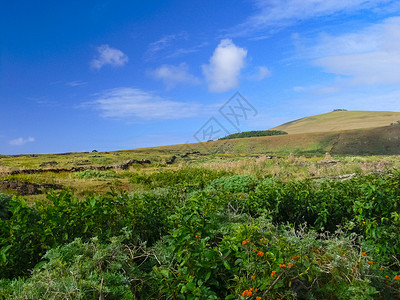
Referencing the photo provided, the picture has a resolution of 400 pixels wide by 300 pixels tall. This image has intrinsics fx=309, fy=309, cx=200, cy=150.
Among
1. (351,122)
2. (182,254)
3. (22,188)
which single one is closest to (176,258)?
(182,254)

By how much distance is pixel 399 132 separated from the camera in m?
39.2

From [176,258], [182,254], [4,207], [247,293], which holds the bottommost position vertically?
[247,293]

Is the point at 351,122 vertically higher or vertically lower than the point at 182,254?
higher

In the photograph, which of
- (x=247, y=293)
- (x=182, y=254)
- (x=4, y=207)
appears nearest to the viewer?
(x=247, y=293)

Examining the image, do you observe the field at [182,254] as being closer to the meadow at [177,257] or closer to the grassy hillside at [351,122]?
the meadow at [177,257]

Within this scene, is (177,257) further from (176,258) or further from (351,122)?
(351,122)

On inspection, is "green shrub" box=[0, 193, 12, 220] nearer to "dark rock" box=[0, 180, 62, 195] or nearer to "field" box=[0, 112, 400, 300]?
"field" box=[0, 112, 400, 300]

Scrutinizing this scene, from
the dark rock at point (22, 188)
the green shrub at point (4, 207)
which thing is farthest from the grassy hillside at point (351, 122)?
the green shrub at point (4, 207)

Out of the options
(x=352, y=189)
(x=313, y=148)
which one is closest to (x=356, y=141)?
(x=313, y=148)

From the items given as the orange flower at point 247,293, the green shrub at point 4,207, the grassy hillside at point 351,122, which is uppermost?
the grassy hillside at point 351,122

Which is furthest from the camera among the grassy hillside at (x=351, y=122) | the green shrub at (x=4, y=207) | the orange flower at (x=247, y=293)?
the grassy hillside at (x=351, y=122)

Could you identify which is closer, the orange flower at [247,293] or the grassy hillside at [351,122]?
the orange flower at [247,293]

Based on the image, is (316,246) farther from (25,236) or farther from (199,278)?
(25,236)

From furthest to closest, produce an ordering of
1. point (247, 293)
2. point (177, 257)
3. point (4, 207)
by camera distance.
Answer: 1. point (4, 207)
2. point (177, 257)
3. point (247, 293)
